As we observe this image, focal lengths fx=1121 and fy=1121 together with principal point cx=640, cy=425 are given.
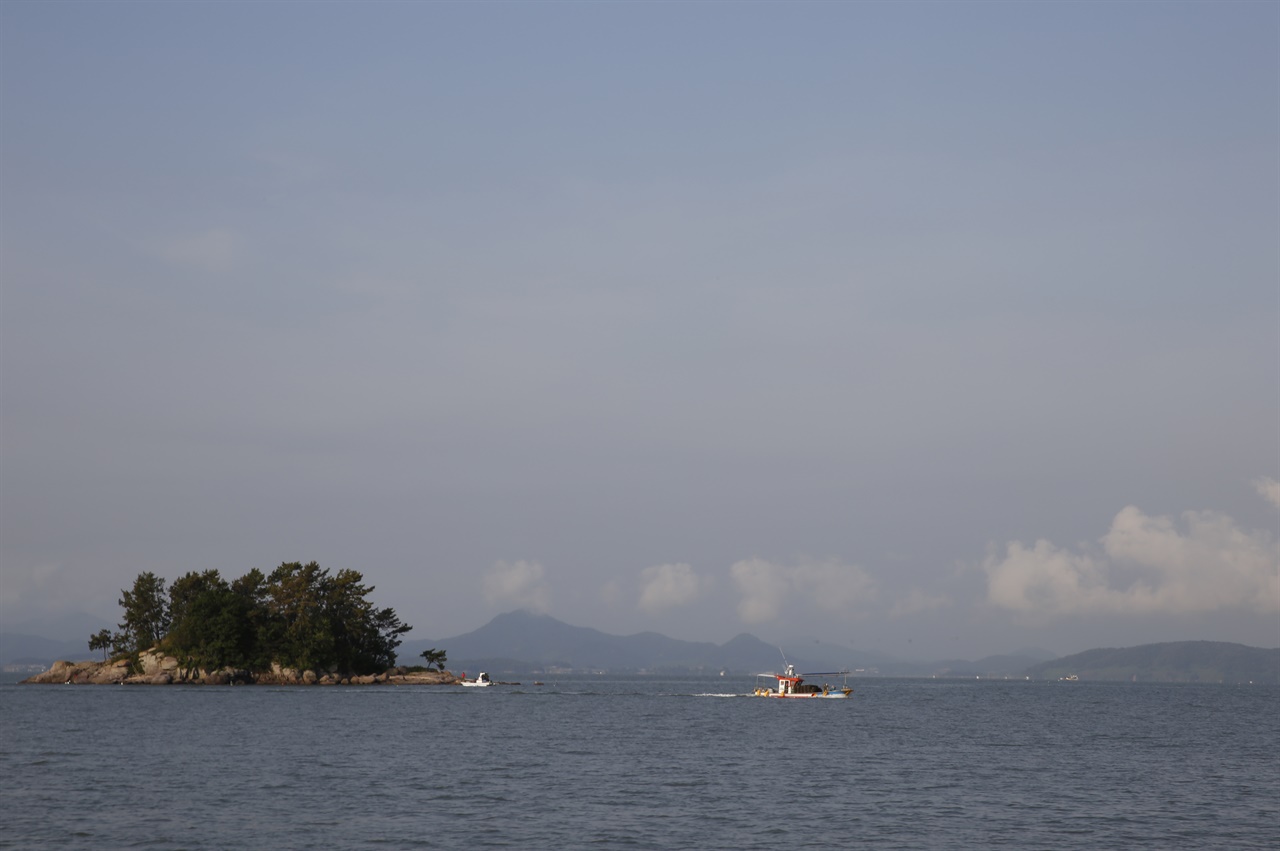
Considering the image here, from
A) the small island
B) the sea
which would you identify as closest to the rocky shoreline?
the small island

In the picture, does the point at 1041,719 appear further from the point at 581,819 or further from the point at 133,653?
the point at 133,653

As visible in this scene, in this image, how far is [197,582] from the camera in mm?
172375

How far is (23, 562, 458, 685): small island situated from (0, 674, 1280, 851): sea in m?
52.8

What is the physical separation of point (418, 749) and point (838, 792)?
29.9m

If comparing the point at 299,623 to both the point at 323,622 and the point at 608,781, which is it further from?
the point at 608,781

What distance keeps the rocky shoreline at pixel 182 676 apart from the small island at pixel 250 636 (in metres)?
0.15

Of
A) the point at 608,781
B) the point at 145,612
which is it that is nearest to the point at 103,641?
the point at 145,612

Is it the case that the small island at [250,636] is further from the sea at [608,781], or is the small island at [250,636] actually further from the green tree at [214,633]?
the sea at [608,781]

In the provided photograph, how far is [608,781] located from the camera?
57188mm

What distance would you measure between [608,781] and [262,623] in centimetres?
12369

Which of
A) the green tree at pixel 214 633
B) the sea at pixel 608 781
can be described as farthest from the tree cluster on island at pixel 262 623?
the sea at pixel 608 781

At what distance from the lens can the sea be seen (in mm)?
42125

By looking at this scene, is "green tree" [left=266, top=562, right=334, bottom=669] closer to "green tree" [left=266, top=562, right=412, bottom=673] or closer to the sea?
"green tree" [left=266, top=562, right=412, bottom=673]

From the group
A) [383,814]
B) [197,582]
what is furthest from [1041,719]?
[197,582]
